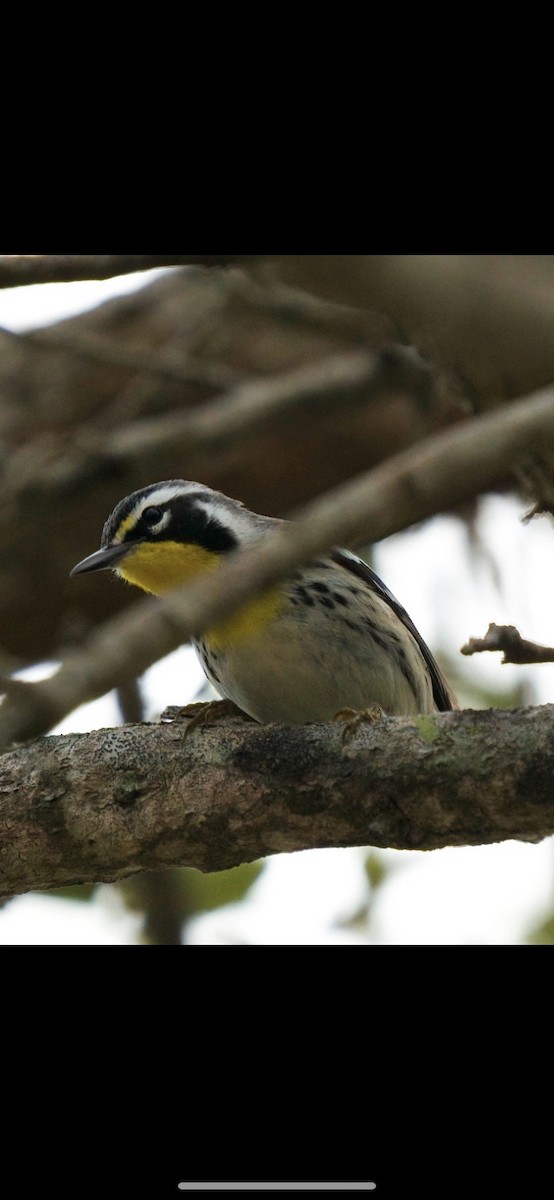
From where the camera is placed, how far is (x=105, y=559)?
4555 millimetres

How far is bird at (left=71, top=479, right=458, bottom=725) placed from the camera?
164 inches

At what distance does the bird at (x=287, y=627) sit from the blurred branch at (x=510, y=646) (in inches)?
41.3

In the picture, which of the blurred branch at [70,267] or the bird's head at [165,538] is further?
the bird's head at [165,538]

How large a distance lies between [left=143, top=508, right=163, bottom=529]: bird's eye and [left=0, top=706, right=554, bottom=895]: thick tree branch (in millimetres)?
1265

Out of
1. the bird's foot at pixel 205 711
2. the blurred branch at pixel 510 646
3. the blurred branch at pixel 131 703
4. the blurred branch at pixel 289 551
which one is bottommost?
the blurred branch at pixel 289 551

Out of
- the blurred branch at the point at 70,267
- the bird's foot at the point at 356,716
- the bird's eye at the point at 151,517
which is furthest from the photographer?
the bird's eye at the point at 151,517

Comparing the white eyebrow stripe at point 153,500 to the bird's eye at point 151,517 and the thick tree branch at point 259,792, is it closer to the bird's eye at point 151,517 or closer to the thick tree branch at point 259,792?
the bird's eye at point 151,517

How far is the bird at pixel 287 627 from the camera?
416cm

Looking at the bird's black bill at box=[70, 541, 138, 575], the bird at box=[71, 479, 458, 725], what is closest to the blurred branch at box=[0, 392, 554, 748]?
the bird at box=[71, 479, 458, 725]

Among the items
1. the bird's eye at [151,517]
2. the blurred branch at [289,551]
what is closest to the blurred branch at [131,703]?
Answer: the bird's eye at [151,517]

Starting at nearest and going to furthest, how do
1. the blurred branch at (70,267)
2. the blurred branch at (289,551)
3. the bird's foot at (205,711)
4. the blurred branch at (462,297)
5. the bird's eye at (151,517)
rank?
the blurred branch at (289,551) → the blurred branch at (462,297) → the blurred branch at (70,267) → the bird's foot at (205,711) → the bird's eye at (151,517)

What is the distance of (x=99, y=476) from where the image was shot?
480 centimetres
